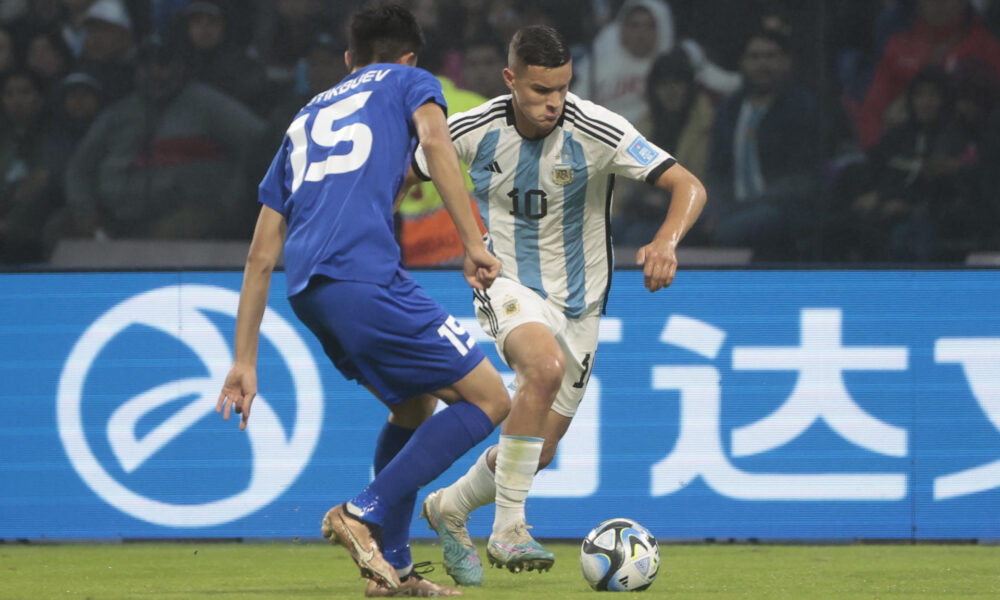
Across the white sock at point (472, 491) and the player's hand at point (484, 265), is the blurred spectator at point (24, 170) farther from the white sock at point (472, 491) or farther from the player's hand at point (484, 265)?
the player's hand at point (484, 265)

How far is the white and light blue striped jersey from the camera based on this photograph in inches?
234

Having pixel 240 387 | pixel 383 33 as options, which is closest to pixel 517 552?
pixel 240 387

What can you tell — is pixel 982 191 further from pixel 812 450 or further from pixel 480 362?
pixel 480 362

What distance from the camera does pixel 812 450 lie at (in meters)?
7.39

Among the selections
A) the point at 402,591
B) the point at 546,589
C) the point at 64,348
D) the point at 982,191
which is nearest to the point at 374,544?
the point at 402,591

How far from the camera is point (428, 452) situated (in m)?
4.64

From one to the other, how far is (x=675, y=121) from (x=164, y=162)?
270 cm

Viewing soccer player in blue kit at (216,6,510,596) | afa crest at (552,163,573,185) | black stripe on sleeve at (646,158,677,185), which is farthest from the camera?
afa crest at (552,163,573,185)

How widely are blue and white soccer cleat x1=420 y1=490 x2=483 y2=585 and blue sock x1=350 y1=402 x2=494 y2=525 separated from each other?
0.91 meters

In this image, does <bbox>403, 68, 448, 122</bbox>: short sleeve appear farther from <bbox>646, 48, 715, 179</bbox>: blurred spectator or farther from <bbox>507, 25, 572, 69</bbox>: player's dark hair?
<bbox>646, 48, 715, 179</bbox>: blurred spectator

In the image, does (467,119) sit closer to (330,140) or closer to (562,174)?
(562,174)

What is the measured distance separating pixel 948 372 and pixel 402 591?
12.1ft

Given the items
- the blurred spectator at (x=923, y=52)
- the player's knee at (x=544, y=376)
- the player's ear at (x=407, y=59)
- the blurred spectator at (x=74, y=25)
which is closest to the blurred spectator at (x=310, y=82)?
the blurred spectator at (x=74, y=25)

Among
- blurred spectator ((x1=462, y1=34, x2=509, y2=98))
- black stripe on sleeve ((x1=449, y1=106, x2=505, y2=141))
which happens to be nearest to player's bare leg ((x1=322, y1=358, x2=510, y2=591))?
black stripe on sleeve ((x1=449, y1=106, x2=505, y2=141))
